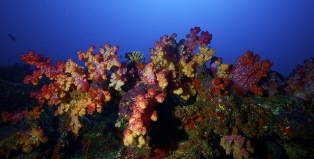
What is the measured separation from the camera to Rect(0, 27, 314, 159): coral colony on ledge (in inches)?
202

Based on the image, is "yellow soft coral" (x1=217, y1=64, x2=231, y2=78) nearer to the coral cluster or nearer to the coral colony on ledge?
the coral colony on ledge

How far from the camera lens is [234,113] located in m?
5.29

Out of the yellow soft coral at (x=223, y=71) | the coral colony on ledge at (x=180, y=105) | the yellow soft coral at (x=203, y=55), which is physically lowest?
the coral colony on ledge at (x=180, y=105)

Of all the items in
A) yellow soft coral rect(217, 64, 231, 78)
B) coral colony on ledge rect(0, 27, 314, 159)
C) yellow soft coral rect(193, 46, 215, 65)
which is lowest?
coral colony on ledge rect(0, 27, 314, 159)

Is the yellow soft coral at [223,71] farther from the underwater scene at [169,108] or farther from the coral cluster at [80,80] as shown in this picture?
the coral cluster at [80,80]

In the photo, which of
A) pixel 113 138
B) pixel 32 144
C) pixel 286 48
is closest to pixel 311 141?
pixel 113 138

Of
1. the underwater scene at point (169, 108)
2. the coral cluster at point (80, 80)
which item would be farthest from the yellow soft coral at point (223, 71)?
the coral cluster at point (80, 80)

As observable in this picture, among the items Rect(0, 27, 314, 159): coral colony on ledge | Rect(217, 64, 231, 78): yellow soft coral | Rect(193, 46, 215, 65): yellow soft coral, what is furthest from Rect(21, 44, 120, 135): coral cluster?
Rect(217, 64, 231, 78): yellow soft coral

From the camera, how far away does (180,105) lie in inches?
223

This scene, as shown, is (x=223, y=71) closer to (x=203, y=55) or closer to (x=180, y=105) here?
(x=203, y=55)

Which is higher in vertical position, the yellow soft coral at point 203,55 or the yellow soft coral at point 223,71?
the yellow soft coral at point 203,55

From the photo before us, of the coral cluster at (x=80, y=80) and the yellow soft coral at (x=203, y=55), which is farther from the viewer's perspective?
the yellow soft coral at (x=203, y=55)

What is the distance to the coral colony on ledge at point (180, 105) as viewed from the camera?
5.12 meters

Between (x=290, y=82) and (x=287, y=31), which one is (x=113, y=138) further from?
(x=287, y=31)
